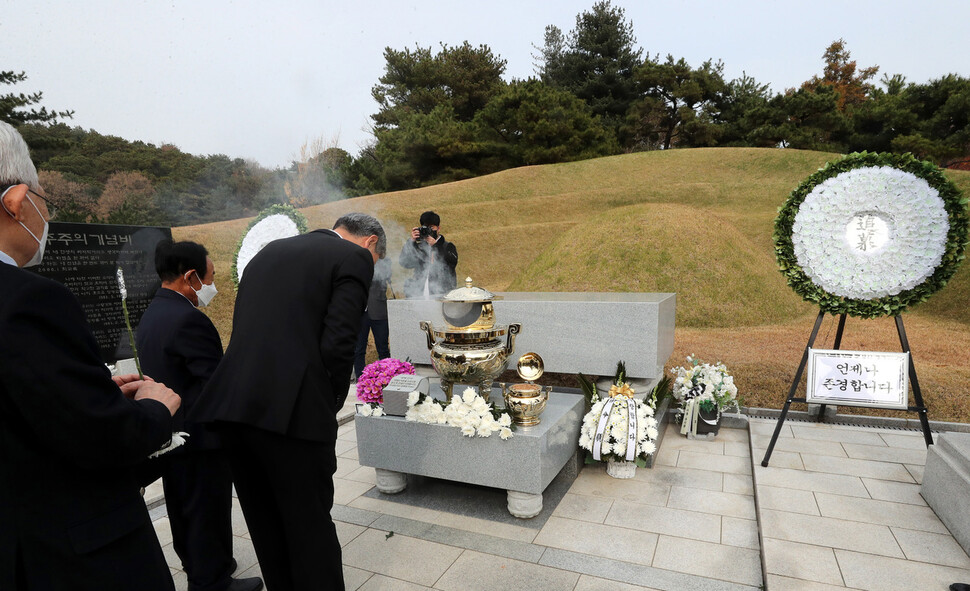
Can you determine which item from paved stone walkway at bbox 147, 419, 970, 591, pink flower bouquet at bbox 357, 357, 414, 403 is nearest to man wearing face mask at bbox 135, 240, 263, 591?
paved stone walkway at bbox 147, 419, 970, 591

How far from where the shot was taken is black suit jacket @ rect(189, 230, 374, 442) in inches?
75.3

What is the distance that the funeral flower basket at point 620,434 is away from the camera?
3.66 meters

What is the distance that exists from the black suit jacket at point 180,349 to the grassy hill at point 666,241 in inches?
210

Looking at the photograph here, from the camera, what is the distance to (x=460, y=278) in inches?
570

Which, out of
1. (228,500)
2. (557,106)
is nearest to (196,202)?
(557,106)

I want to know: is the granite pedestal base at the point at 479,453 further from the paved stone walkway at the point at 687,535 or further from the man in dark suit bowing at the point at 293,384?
the man in dark suit bowing at the point at 293,384

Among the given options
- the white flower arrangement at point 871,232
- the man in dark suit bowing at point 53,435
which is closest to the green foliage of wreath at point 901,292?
the white flower arrangement at point 871,232

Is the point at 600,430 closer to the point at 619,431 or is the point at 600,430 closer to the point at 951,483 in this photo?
the point at 619,431

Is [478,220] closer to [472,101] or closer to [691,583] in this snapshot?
[472,101]

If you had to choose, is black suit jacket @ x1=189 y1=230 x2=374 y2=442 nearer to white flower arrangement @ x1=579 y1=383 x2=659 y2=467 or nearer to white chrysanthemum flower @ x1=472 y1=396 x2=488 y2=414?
white chrysanthemum flower @ x1=472 y1=396 x2=488 y2=414

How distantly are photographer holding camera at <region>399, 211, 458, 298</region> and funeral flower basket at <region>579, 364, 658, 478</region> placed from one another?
2724 mm

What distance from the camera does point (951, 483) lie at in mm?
2941

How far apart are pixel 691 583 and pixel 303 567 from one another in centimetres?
193

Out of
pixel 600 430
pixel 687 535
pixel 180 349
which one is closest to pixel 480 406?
pixel 600 430
